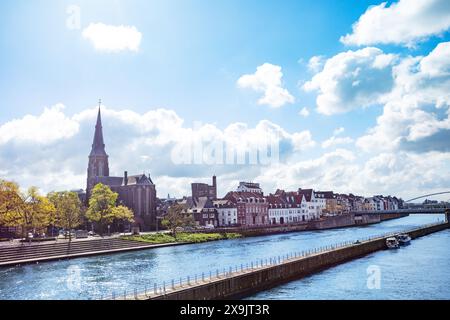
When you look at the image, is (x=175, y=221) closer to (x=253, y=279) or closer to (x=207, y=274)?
(x=207, y=274)

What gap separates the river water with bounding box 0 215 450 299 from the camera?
35594mm

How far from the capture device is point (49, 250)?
6159 cm

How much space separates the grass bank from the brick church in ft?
62.8

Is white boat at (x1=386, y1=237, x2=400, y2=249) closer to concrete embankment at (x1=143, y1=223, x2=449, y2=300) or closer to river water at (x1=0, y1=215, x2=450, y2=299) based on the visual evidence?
river water at (x1=0, y1=215, x2=450, y2=299)

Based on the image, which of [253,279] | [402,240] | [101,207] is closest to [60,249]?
[101,207]

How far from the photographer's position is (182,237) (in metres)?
90.8

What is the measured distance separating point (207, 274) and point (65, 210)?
47258 mm

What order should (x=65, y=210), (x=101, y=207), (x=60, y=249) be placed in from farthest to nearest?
(x=101, y=207)
(x=65, y=210)
(x=60, y=249)

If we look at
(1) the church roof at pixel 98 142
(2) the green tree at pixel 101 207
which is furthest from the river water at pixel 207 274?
(1) the church roof at pixel 98 142

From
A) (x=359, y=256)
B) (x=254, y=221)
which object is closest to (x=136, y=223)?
(x=254, y=221)

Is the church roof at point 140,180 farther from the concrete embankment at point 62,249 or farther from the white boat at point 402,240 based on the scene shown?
the white boat at point 402,240

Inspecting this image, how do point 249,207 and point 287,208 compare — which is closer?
point 249,207

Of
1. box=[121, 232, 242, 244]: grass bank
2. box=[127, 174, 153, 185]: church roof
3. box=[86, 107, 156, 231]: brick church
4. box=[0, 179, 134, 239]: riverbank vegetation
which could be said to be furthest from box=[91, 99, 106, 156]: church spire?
box=[121, 232, 242, 244]: grass bank

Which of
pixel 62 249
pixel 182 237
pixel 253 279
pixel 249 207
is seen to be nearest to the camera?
pixel 253 279
